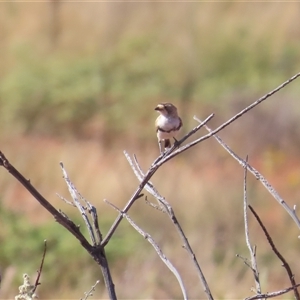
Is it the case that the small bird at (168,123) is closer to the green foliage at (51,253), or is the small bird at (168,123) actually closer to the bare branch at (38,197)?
the bare branch at (38,197)

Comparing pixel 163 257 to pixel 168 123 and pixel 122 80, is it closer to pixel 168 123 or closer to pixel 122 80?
pixel 168 123

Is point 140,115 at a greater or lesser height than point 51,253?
greater

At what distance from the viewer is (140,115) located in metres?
11.1

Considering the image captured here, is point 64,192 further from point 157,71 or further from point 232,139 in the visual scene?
point 157,71

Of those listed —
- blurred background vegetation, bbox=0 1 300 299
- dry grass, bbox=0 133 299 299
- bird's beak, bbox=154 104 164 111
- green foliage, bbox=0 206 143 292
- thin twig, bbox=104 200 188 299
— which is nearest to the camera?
thin twig, bbox=104 200 188 299

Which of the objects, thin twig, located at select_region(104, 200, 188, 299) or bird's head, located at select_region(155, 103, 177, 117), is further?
bird's head, located at select_region(155, 103, 177, 117)

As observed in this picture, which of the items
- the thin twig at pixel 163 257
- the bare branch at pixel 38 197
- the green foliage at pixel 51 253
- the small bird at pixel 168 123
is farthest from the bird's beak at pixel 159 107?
the green foliage at pixel 51 253

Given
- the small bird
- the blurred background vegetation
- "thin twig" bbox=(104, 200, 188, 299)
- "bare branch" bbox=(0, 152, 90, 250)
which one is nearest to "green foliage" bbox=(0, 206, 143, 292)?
the blurred background vegetation

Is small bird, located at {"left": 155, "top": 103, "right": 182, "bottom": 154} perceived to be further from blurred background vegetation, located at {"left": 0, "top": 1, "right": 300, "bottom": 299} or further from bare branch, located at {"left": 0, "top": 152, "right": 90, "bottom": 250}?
blurred background vegetation, located at {"left": 0, "top": 1, "right": 300, "bottom": 299}

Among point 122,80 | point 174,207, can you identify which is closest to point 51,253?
point 174,207

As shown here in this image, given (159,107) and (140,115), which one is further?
(140,115)


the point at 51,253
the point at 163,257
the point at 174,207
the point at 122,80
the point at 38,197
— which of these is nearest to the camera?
the point at 38,197

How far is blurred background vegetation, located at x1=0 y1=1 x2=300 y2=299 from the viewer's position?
530 centimetres

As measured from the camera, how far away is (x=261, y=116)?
961cm
